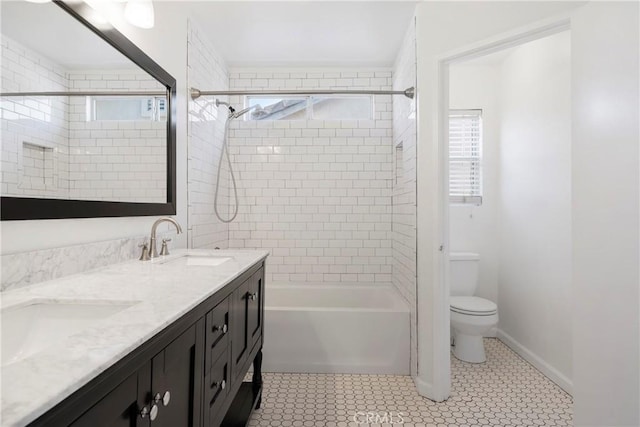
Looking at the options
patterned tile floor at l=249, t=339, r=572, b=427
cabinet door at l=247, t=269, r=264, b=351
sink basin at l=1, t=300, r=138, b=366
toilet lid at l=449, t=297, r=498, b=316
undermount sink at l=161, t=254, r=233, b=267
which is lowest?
patterned tile floor at l=249, t=339, r=572, b=427

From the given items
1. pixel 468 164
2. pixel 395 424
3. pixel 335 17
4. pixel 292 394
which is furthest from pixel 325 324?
pixel 335 17

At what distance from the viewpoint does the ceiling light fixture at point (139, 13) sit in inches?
58.1

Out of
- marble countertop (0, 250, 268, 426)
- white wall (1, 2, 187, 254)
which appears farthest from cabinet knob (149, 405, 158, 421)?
white wall (1, 2, 187, 254)

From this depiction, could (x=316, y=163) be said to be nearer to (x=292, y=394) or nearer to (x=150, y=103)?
(x=150, y=103)

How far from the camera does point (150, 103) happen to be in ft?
5.61

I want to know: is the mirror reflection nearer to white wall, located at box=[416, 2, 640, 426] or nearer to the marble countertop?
the marble countertop

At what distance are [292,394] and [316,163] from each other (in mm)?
1913

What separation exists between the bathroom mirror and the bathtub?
1.24 m

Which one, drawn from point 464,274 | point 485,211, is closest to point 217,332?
point 464,274

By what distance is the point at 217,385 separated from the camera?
116 cm

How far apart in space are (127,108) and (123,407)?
1.37m

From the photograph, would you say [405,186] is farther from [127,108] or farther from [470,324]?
[127,108]

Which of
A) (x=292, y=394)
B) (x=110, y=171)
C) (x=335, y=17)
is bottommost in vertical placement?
(x=292, y=394)

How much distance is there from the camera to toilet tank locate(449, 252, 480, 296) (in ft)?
9.31
